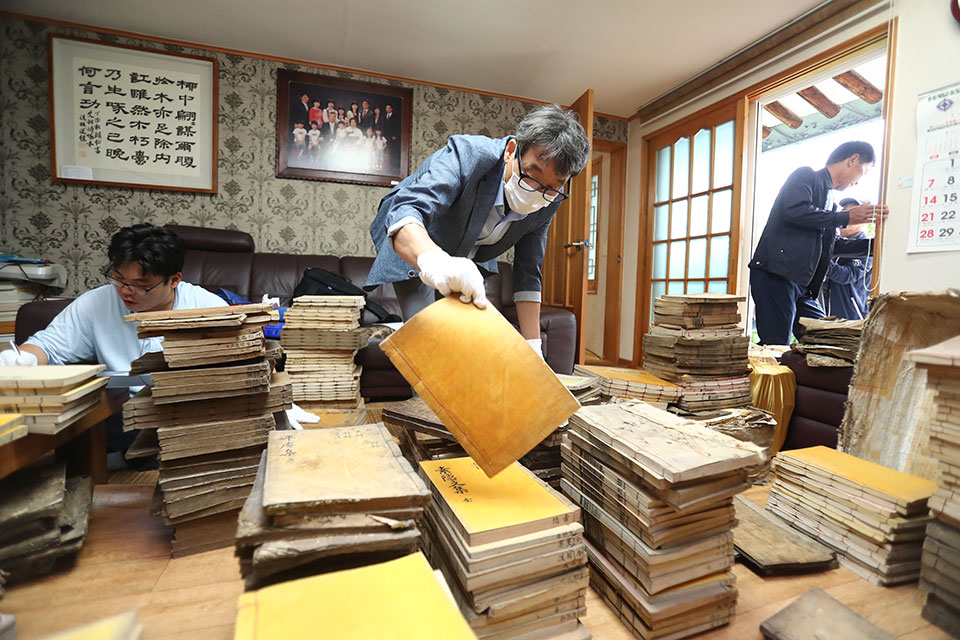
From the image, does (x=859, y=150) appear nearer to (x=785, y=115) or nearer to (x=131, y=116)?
(x=785, y=115)

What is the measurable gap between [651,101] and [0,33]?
5.34 meters

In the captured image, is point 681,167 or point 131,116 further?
point 681,167

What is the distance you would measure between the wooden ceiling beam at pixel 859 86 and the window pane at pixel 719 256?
2.01m

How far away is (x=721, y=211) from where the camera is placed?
4.00 metres

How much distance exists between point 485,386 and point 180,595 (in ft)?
2.57

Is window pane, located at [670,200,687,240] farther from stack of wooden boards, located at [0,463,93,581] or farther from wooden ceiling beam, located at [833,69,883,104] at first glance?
stack of wooden boards, located at [0,463,93,581]

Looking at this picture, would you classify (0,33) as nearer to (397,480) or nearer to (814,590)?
(397,480)

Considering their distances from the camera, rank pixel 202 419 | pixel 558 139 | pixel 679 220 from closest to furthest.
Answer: pixel 202 419 → pixel 558 139 → pixel 679 220

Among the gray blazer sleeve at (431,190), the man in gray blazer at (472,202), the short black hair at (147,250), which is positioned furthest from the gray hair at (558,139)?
the short black hair at (147,250)

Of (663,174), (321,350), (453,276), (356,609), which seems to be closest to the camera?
(356,609)

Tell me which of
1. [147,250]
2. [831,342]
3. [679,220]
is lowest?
[831,342]

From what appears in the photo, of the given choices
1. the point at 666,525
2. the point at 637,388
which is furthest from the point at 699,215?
the point at 666,525

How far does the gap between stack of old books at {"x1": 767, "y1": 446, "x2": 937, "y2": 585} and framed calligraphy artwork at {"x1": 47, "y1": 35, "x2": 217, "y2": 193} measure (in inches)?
167

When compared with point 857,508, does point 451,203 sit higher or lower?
higher
